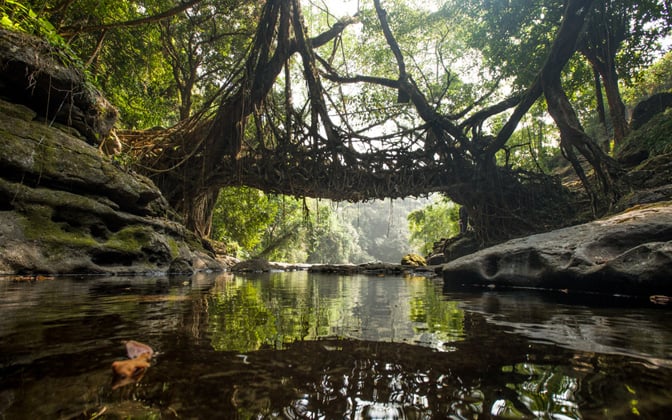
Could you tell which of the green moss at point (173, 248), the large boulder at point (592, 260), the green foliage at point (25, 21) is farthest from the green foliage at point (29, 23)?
the large boulder at point (592, 260)

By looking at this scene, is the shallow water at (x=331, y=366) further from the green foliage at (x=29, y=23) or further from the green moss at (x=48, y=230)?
the green foliage at (x=29, y=23)

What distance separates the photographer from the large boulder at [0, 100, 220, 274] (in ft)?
12.9

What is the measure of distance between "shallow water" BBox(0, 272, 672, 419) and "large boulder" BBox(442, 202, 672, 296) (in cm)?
99

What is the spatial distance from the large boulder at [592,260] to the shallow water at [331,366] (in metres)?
0.99

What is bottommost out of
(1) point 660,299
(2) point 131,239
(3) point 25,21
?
(1) point 660,299

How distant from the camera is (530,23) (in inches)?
352

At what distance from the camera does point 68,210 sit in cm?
448

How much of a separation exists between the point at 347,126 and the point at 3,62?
537cm

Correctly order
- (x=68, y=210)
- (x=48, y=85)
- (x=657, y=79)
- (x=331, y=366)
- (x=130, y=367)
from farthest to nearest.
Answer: (x=657, y=79)
(x=48, y=85)
(x=68, y=210)
(x=331, y=366)
(x=130, y=367)

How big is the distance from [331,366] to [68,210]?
5.04m

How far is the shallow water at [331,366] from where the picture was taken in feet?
2.12

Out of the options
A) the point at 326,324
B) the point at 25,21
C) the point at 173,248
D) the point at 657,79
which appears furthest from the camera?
the point at 657,79

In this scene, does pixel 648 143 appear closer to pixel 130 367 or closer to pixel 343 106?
pixel 343 106

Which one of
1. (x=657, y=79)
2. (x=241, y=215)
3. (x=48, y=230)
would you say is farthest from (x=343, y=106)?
(x=657, y=79)
